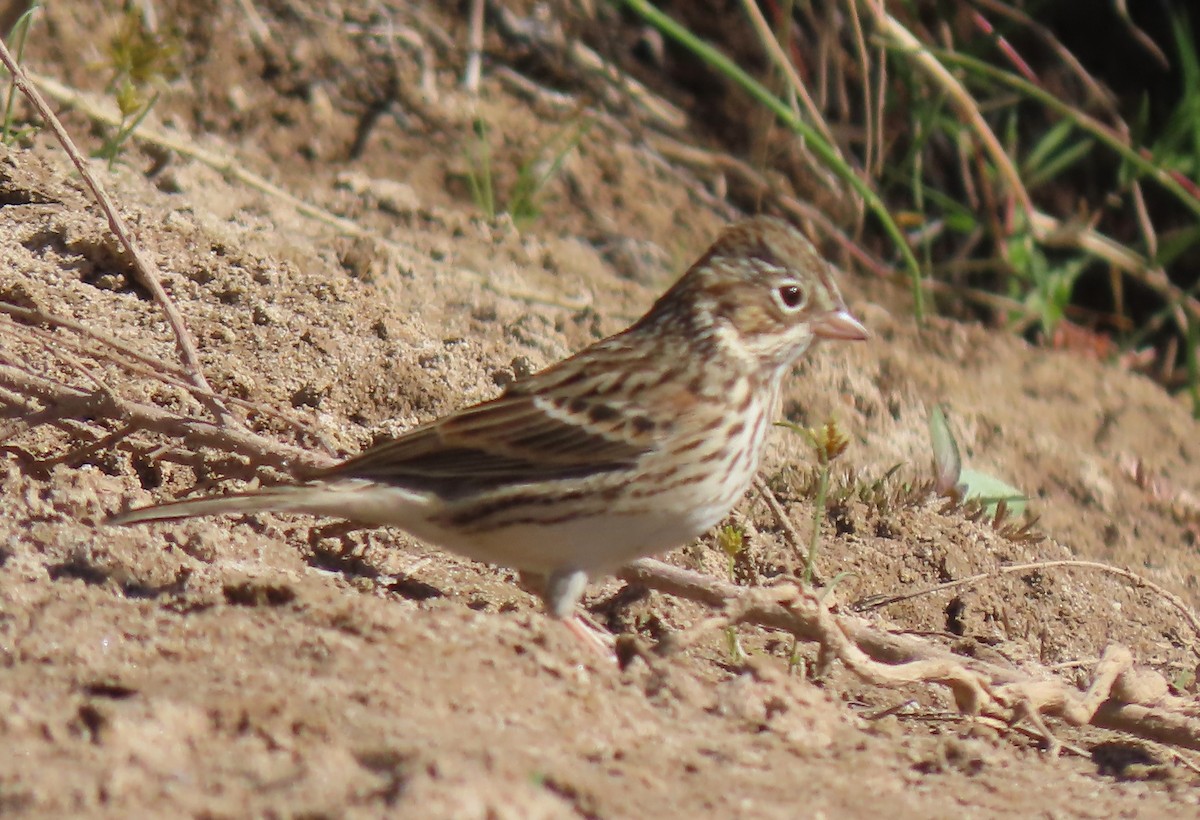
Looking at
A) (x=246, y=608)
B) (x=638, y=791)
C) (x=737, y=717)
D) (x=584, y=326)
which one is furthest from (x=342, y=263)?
(x=638, y=791)

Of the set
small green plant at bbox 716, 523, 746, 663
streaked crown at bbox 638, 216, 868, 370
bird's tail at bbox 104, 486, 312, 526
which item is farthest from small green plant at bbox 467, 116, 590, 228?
bird's tail at bbox 104, 486, 312, 526

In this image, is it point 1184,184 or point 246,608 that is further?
point 1184,184

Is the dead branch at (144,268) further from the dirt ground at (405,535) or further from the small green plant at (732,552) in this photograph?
the small green plant at (732,552)

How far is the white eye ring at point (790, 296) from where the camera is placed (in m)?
4.57

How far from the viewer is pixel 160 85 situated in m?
6.68

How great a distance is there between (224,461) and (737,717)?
176 centimetres

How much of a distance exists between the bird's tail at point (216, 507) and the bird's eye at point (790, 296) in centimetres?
159

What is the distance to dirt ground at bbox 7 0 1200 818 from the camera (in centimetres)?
283

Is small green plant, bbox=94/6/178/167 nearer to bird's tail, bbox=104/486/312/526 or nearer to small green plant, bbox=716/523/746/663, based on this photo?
bird's tail, bbox=104/486/312/526

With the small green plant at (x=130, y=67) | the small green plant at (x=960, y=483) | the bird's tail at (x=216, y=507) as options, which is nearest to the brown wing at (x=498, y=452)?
the bird's tail at (x=216, y=507)

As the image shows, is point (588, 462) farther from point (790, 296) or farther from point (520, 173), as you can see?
point (520, 173)

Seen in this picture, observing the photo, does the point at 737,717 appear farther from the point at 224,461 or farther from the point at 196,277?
the point at 196,277

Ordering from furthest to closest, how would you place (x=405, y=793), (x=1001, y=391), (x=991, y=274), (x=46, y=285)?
(x=991, y=274) < (x=1001, y=391) < (x=46, y=285) < (x=405, y=793)

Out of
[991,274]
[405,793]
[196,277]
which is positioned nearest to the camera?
[405,793]
